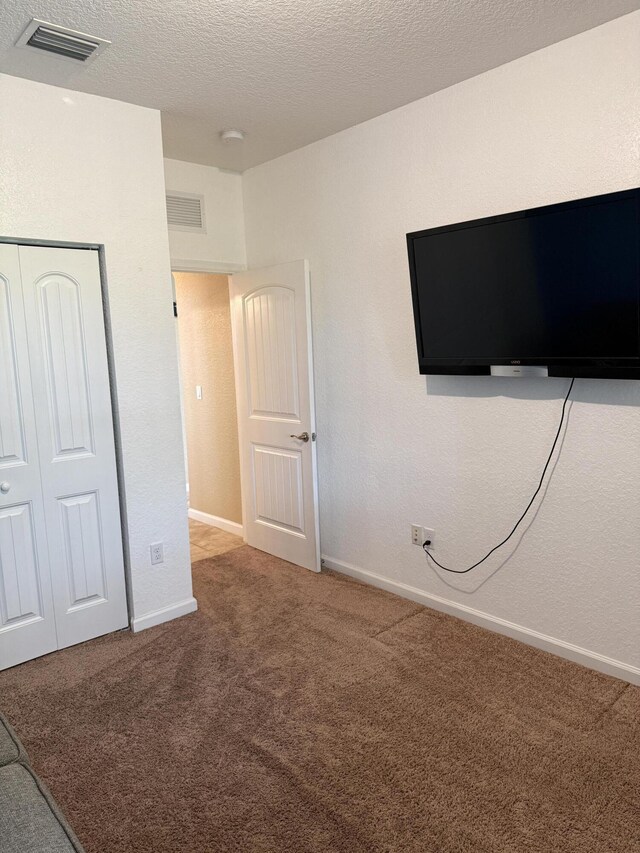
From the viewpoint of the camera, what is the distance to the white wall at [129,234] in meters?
2.78

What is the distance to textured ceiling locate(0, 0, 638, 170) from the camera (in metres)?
2.20

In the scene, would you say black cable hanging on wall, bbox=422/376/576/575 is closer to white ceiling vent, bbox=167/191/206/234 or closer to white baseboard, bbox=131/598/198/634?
white baseboard, bbox=131/598/198/634

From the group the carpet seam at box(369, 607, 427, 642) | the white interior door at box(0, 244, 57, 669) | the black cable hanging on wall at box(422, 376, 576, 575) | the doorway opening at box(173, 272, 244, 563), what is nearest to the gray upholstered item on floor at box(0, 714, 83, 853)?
the white interior door at box(0, 244, 57, 669)

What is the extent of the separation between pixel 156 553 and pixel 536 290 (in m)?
2.31

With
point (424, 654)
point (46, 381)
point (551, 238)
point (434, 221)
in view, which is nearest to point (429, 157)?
point (434, 221)

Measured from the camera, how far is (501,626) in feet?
10.1

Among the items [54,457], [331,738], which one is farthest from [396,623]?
[54,457]

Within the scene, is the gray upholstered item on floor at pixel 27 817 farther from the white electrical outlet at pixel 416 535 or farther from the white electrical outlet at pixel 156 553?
the white electrical outlet at pixel 416 535

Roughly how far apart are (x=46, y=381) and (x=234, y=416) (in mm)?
1923

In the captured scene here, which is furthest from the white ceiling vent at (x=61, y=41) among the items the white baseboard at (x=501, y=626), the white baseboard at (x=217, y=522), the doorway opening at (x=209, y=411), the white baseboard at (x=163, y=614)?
the white baseboard at (x=217, y=522)

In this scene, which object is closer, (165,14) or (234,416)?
(165,14)

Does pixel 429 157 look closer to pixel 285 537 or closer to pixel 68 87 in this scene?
pixel 68 87

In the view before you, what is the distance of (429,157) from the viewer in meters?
3.10

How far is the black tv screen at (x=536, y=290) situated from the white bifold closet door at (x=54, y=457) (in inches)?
65.2
